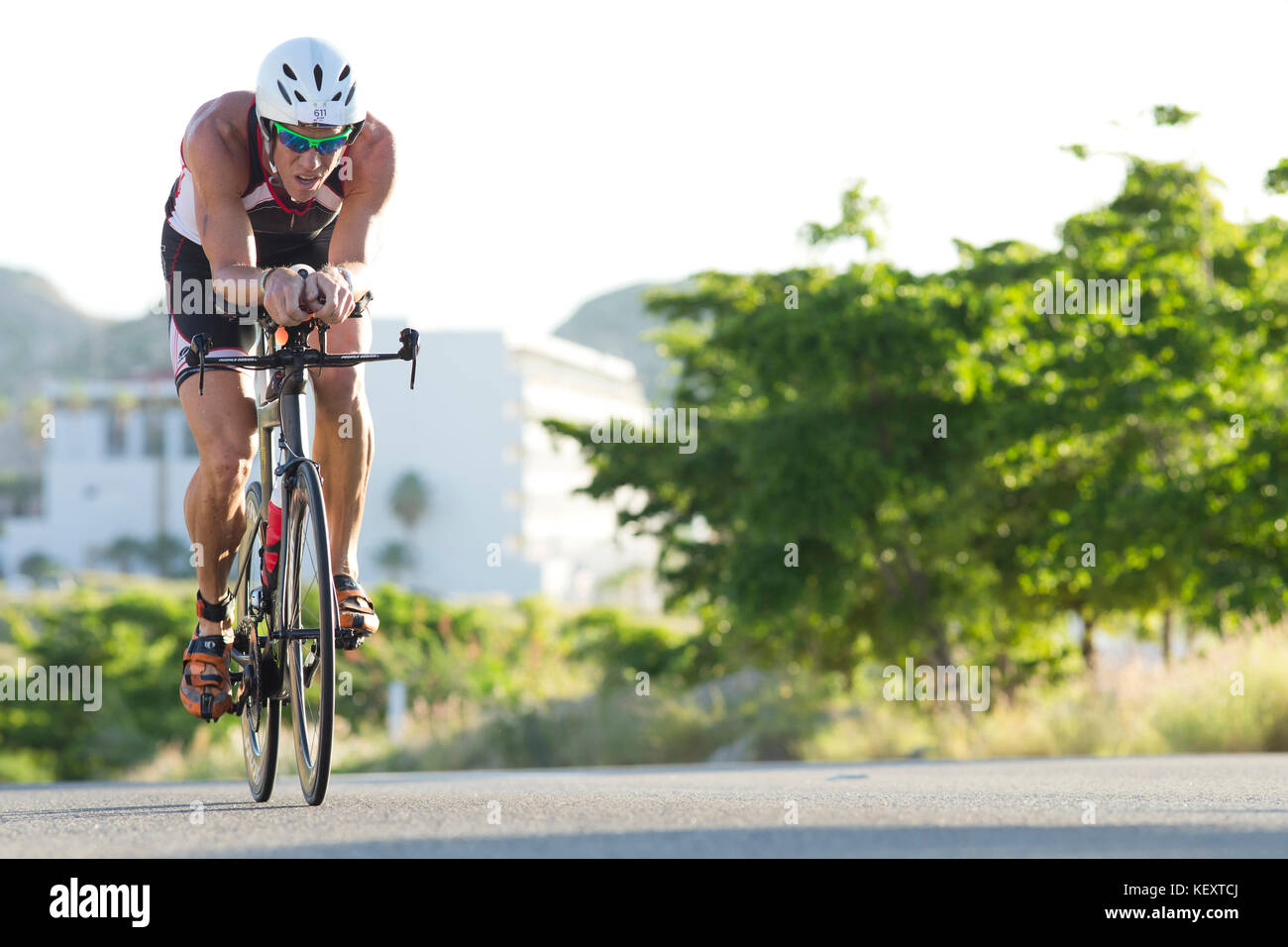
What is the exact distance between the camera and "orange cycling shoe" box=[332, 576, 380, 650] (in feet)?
14.5

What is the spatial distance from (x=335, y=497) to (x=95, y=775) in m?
28.5

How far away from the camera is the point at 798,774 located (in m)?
7.22

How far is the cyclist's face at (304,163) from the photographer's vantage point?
14.6 ft

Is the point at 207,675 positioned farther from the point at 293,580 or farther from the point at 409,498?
the point at 409,498

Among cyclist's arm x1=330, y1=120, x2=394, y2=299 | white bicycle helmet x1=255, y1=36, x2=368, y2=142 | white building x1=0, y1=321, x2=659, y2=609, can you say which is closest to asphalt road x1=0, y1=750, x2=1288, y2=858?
cyclist's arm x1=330, y1=120, x2=394, y2=299

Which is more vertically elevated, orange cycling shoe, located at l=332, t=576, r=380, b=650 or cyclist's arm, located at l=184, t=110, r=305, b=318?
cyclist's arm, located at l=184, t=110, r=305, b=318

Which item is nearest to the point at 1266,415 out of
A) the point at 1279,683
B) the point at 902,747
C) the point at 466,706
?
the point at 902,747

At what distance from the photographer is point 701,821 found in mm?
4086

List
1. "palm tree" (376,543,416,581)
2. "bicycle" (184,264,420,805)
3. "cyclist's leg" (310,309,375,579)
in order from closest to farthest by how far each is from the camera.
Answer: "bicycle" (184,264,420,805)
"cyclist's leg" (310,309,375,579)
"palm tree" (376,543,416,581)

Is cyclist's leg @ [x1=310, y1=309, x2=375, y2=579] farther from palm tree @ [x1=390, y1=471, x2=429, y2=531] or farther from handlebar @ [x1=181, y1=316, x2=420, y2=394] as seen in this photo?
palm tree @ [x1=390, y1=471, x2=429, y2=531]

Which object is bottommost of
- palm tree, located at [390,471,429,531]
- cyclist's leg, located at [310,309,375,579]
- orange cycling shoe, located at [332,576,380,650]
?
orange cycling shoe, located at [332,576,380,650]

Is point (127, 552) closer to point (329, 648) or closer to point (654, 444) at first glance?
point (654, 444)

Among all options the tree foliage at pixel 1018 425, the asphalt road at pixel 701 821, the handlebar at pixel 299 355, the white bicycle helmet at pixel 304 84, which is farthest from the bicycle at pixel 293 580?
the tree foliage at pixel 1018 425

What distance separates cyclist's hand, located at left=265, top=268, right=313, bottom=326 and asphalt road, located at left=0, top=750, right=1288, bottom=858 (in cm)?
133
